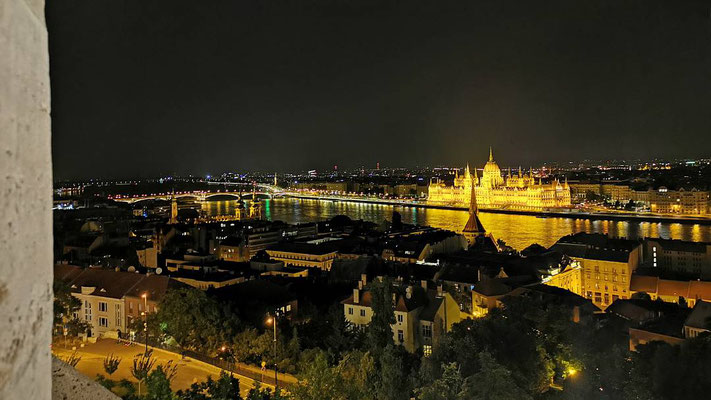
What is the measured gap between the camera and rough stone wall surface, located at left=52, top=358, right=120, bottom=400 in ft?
2.19

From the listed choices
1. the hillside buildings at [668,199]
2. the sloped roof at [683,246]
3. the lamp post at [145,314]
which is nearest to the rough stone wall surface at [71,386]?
the lamp post at [145,314]

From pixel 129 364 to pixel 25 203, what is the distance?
14.4 feet

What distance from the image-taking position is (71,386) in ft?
2.22

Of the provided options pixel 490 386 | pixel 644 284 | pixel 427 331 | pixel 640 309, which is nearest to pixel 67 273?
pixel 427 331

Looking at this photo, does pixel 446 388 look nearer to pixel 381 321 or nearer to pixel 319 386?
pixel 319 386

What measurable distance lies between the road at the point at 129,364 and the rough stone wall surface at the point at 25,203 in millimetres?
3788

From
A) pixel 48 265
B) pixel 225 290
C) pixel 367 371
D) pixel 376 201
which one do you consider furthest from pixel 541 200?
pixel 48 265

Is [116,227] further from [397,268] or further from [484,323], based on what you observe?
[484,323]

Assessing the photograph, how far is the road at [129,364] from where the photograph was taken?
13.1 feet

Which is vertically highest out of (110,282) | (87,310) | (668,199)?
(668,199)

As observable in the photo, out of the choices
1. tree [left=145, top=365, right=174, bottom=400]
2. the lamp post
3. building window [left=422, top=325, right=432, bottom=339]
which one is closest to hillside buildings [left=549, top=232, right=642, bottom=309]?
building window [left=422, top=325, right=432, bottom=339]

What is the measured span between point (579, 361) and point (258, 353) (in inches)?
97.1

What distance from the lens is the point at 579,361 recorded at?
4305mm

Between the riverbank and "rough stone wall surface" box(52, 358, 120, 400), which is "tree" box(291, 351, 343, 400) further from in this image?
the riverbank
